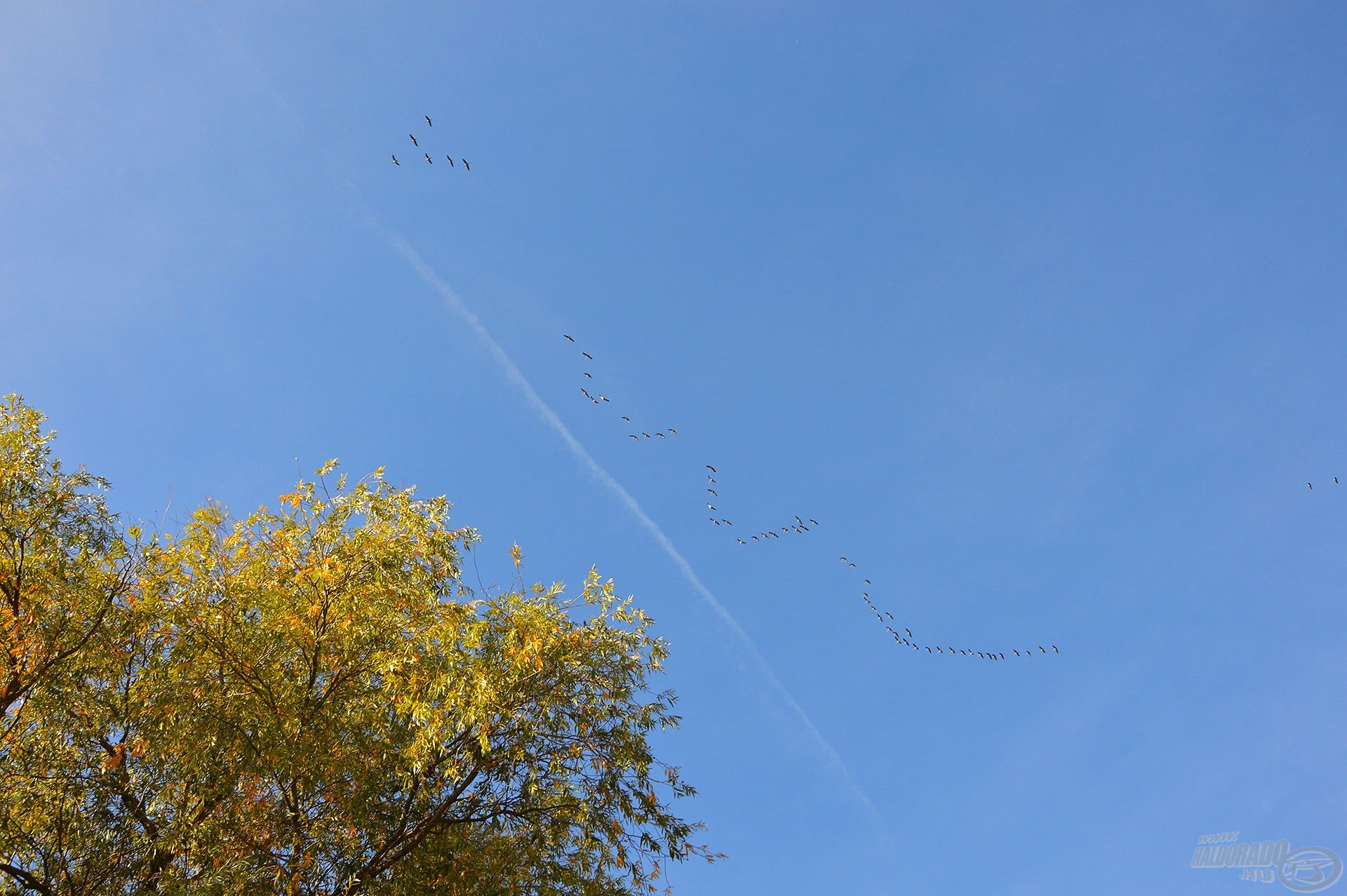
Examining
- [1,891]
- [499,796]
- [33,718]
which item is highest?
[499,796]

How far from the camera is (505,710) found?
6.98 m

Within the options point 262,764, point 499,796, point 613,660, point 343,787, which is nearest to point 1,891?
point 262,764

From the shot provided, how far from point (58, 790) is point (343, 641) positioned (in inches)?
91.9

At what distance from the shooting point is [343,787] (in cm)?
675

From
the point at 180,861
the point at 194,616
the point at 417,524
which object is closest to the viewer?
the point at 180,861

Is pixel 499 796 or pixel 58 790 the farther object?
pixel 499 796

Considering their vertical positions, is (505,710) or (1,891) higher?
(505,710)

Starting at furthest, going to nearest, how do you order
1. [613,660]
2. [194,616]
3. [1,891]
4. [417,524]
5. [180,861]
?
1. [417,524]
2. [613,660]
3. [194,616]
4. [180,861]
5. [1,891]

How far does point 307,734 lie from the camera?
6793mm

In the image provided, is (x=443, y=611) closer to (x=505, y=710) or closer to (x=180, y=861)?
(x=505, y=710)

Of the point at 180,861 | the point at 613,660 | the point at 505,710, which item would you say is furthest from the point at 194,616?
the point at 613,660

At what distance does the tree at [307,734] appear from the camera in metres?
6.47

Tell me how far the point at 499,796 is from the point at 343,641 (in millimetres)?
1995

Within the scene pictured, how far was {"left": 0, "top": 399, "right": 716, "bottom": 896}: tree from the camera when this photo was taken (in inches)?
255
